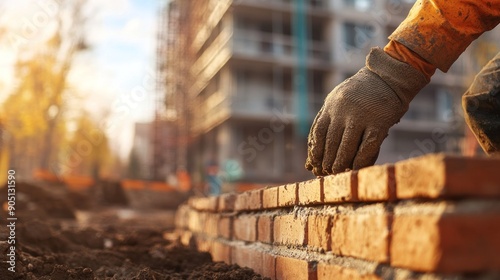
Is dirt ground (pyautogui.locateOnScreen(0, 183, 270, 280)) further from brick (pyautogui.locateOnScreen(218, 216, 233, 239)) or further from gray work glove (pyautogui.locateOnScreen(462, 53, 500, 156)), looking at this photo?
gray work glove (pyautogui.locateOnScreen(462, 53, 500, 156))

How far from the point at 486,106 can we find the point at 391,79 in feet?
2.09

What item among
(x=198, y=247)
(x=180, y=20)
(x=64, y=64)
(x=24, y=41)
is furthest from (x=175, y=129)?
(x=198, y=247)

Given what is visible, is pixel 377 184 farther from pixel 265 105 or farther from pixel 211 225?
pixel 265 105

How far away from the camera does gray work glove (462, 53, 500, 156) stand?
2391 mm

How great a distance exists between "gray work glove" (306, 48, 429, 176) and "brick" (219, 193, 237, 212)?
0.91m

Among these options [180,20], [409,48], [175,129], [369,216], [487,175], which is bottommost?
[369,216]

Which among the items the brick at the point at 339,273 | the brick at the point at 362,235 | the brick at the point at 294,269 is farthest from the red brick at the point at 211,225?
the brick at the point at 362,235

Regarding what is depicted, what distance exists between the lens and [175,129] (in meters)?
28.2

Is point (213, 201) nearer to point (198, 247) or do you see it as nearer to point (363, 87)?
point (198, 247)

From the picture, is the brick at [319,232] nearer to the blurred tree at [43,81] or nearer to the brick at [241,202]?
the brick at [241,202]

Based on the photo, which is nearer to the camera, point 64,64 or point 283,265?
point 283,265

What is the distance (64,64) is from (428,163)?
20.9m

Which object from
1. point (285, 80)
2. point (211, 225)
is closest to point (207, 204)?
point (211, 225)

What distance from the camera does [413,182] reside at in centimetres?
127
